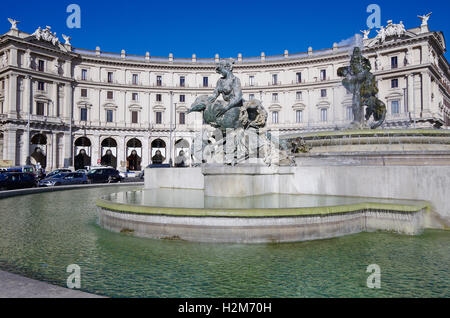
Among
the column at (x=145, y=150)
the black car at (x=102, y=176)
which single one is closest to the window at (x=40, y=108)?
the column at (x=145, y=150)

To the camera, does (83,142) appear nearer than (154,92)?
Yes

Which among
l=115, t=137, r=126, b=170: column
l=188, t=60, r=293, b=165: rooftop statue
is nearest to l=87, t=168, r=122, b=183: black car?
l=188, t=60, r=293, b=165: rooftop statue

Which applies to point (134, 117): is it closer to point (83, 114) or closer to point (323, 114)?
point (83, 114)

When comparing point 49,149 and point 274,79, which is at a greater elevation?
point 274,79

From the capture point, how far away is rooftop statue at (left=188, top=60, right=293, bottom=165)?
9.68 meters

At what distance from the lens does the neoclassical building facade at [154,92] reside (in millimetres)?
52188

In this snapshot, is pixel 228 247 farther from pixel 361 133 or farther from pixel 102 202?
pixel 361 133

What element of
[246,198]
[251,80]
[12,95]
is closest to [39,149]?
[12,95]

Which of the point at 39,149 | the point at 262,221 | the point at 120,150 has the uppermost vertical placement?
the point at 120,150

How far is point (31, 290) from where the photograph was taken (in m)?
3.07

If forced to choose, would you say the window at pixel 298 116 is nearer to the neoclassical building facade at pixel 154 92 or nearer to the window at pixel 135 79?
the neoclassical building facade at pixel 154 92

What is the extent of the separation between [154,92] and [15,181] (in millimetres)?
47604

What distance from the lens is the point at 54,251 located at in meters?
5.55

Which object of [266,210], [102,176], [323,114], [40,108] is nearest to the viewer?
[266,210]
